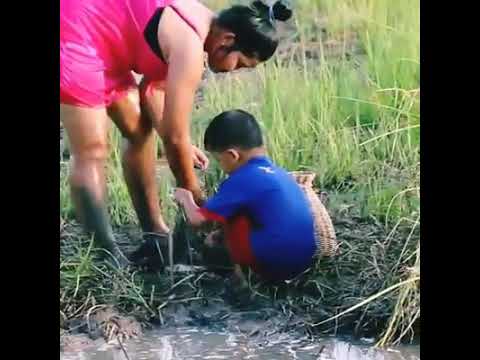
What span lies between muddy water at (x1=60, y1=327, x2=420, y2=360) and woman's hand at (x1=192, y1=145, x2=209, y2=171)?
0.58m

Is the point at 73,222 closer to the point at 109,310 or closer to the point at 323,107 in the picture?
the point at 109,310

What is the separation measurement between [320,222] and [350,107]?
42 cm

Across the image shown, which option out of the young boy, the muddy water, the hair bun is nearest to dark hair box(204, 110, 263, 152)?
the young boy

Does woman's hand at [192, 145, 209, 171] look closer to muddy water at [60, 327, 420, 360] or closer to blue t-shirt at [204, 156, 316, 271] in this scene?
blue t-shirt at [204, 156, 316, 271]

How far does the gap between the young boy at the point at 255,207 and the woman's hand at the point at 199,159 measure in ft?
0.11

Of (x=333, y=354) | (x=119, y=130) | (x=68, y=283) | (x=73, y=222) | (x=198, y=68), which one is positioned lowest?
(x=333, y=354)

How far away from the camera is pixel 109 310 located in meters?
3.50

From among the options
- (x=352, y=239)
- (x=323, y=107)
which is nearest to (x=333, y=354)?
(x=352, y=239)

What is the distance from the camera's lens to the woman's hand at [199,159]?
3.52 meters

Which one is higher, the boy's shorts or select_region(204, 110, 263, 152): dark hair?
select_region(204, 110, 263, 152): dark hair

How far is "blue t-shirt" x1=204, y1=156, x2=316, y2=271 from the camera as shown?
3449mm

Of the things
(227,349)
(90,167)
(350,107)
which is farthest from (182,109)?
(227,349)

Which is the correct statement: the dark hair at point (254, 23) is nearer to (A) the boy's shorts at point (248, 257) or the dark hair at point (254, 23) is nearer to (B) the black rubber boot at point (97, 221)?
(A) the boy's shorts at point (248, 257)

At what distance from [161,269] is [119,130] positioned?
52cm
